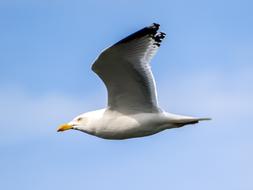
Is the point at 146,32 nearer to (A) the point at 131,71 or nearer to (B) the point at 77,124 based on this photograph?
(A) the point at 131,71

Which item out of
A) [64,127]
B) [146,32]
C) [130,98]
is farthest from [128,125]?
[146,32]

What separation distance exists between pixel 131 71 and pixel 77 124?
1728mm

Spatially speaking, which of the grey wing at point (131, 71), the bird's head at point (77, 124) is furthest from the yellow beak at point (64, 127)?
the grey wing at point (131, 71)

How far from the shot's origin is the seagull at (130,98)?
63.1 feet

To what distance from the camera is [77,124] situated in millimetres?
20625

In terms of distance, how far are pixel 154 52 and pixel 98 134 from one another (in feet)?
6.15

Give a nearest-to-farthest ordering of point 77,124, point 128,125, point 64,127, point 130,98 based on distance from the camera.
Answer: point 128,125, point 130,98, point 77,124, point 64,127

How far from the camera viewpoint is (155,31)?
18.9m

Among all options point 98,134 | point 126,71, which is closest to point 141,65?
point 126,71

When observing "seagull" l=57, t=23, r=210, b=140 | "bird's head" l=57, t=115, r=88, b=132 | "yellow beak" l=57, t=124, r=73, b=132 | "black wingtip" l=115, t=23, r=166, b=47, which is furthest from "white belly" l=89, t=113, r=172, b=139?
"black wingtip" l=115, t=23, r=166, b=47

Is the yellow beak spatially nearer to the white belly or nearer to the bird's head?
the bird's head

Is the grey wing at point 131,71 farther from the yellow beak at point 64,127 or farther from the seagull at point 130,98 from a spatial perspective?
the yellow beak at point 64,127

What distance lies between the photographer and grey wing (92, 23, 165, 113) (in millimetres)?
19000

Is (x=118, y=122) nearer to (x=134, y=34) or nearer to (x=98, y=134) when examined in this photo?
(x=98, y=134)
